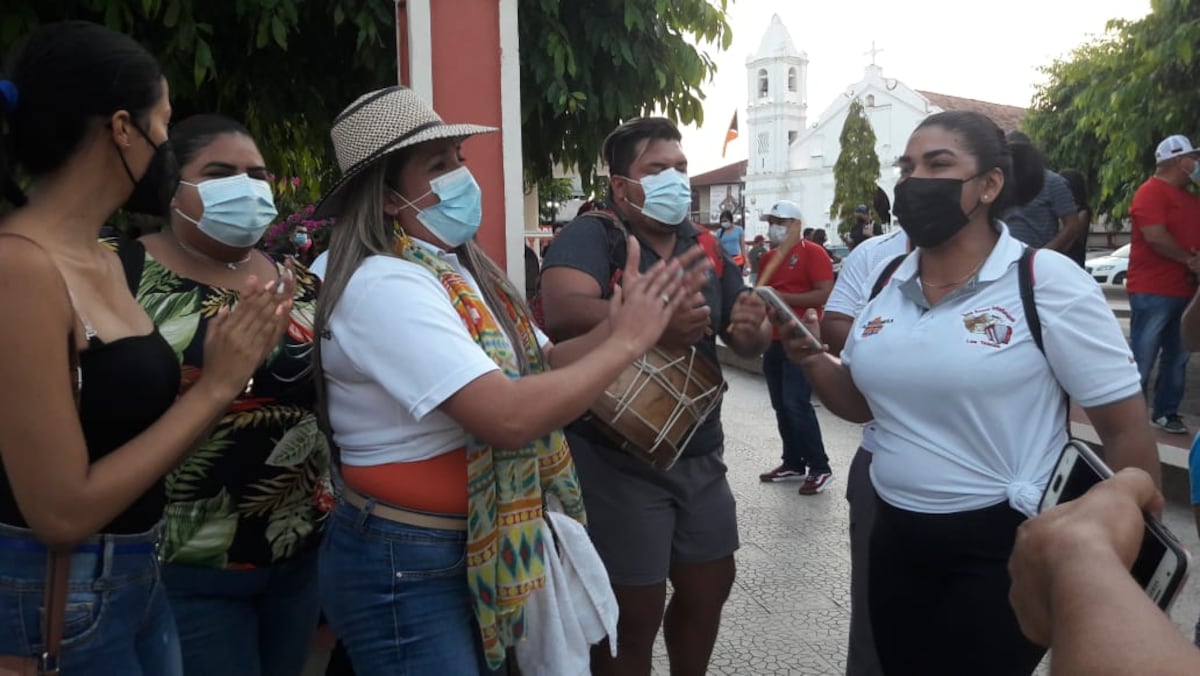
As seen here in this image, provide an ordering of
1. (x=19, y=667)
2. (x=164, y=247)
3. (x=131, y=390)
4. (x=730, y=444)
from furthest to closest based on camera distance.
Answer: (x=730, y=444), (x=164, y=247), (x=131, y=390), (x=19, y=667)

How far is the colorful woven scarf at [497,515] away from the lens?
2018 millimetres

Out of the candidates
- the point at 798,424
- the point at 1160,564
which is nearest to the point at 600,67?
the point at 798,424

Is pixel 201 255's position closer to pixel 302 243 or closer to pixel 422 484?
pixel 422 484

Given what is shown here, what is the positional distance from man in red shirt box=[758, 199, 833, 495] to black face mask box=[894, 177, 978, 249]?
12.4 ft

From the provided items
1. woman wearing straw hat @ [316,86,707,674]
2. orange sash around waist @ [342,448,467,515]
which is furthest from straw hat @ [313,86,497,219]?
orange sash around waist @ [342,448,467,515]

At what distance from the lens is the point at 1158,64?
35.1ft

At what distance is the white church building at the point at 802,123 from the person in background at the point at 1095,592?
194ft

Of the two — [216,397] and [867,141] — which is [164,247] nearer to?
[216,397]

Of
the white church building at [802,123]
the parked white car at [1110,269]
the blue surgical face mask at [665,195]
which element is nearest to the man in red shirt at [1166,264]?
the blue surgical face mask at [665,195]

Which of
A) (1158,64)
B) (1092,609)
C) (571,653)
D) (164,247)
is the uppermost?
(1158,64)

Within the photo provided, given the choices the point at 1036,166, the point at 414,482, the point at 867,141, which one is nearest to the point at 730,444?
the point at 1036,166

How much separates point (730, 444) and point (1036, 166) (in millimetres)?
4912

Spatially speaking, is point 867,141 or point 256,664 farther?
point 867,141

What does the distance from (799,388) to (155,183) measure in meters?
5.10
